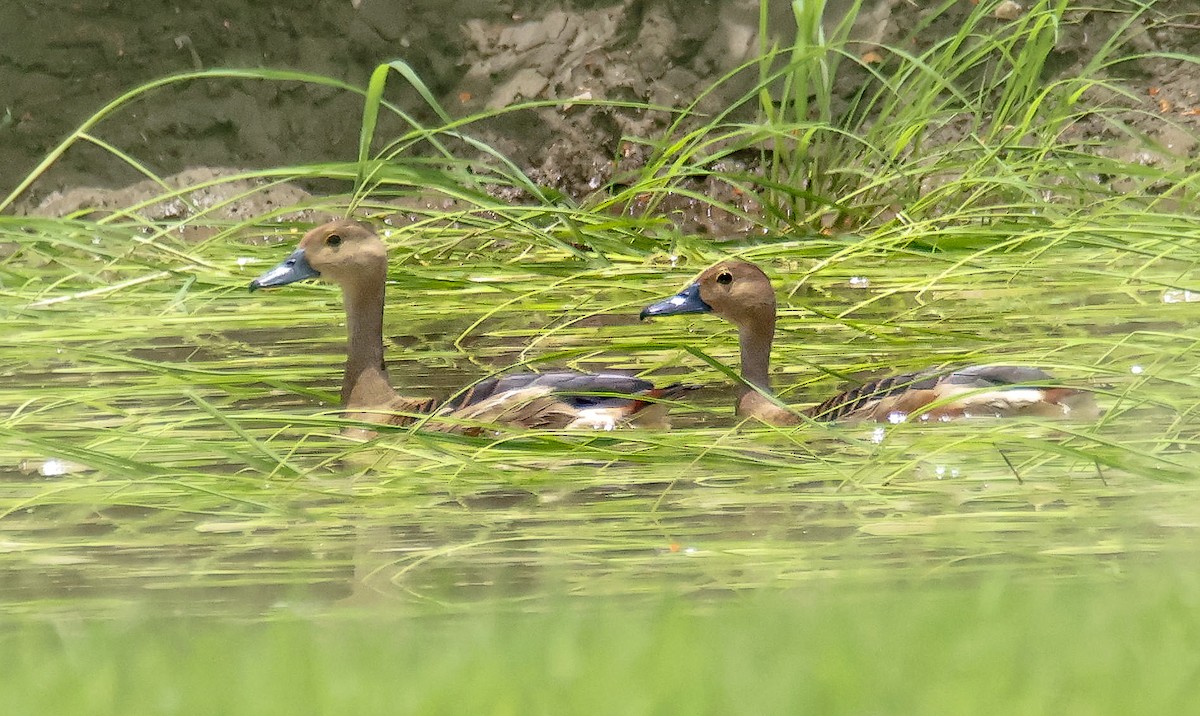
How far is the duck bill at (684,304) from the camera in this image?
4184mm

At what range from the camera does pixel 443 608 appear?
225cm

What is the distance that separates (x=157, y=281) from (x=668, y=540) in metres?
2.88

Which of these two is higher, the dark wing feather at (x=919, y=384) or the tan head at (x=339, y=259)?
the tan head at (x=339, y=259)

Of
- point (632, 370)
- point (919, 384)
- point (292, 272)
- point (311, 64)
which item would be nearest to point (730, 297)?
point (632, 370)

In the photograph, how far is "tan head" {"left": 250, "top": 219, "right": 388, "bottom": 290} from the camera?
414cm

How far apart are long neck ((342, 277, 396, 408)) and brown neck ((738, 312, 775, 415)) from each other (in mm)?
736

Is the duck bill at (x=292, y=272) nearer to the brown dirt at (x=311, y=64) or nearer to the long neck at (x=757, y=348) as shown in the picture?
the long neck at (x=757, y=348)

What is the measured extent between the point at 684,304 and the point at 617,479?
1.18 meters

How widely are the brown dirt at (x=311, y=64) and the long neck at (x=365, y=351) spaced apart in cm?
313

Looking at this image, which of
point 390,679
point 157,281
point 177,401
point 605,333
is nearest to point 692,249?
point 605,333

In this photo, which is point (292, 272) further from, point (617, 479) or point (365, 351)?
point (617, 479)

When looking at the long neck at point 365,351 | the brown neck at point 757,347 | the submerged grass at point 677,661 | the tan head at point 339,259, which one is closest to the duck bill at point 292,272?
the tan head at point 339,259

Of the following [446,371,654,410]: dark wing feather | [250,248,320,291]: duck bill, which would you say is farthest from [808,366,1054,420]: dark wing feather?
[250,248,320,291]: duck bill

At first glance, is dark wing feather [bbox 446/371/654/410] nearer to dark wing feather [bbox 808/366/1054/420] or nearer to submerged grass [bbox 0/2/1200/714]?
submerged grass [bbox 0/2/1200/714]
